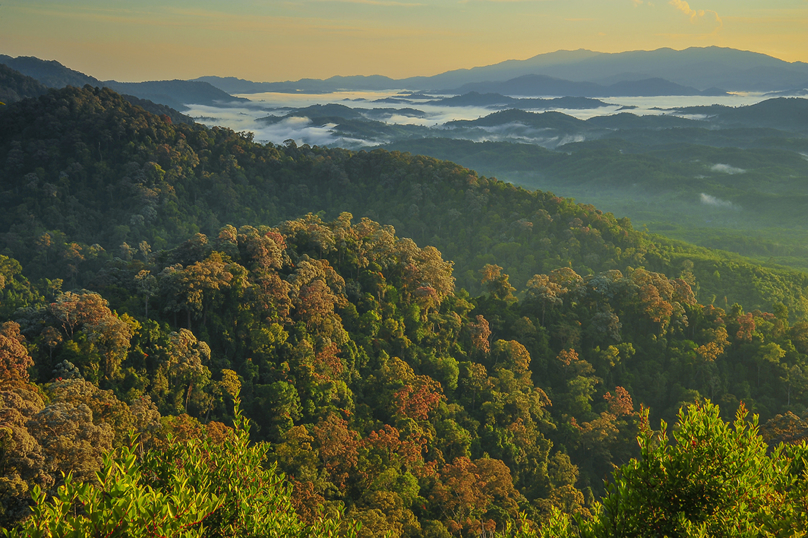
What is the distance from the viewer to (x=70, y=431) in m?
24.2

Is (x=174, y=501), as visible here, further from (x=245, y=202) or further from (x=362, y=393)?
(x=245, y=202)

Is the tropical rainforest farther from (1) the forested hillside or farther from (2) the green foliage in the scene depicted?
(1) the forested hillside

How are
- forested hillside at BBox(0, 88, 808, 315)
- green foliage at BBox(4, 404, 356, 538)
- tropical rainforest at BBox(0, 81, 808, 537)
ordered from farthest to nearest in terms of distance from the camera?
forested hillside at BBox(0, 88, 808, 315) < tropical rainforest at BBox(0, 81, 808, 537) < green foliage at BBox(4, 404, 356, 538)

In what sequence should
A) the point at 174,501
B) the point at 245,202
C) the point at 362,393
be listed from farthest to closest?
the point at 245,202 < the point at 362,393 < the point at 174,501

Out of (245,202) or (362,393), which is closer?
(362,393)

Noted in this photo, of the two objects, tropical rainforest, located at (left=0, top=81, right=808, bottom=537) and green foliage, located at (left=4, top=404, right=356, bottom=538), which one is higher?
green foliage, located at (left=4, top=404, right=356, bottom=538)

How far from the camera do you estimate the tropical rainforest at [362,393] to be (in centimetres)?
1439

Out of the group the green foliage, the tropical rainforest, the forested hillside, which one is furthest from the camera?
the forested hillside

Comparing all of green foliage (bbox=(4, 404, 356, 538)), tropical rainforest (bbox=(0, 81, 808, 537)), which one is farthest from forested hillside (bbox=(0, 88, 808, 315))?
green foliage (bbox=(4, 404, 356, 538))

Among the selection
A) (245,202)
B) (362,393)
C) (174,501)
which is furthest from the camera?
(245,202)

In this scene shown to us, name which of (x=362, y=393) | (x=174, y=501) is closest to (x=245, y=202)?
(x=362, y=393)

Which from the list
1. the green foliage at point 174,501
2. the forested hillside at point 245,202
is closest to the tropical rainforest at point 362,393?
the green foliage at point 174,501

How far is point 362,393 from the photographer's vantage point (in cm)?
4500

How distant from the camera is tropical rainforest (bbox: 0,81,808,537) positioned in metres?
14.4
